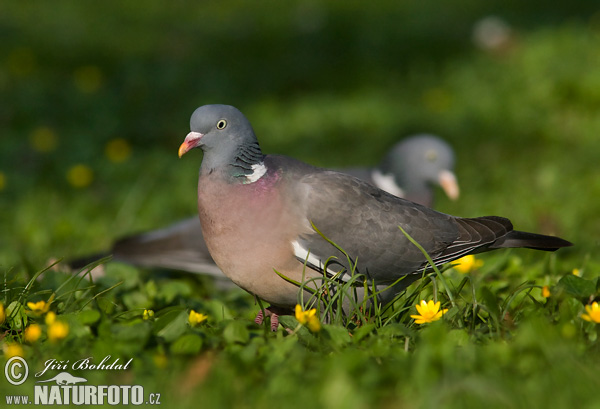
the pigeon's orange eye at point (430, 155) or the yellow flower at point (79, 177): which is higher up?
the pigeon's orange eye at point (430, 155)

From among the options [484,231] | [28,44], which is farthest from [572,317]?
[28,44]

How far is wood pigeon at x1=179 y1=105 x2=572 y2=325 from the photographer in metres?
3.39

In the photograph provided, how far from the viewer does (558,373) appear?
2.52m

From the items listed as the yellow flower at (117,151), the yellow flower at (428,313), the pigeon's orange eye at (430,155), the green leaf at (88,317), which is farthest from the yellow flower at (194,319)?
the yellow flower at (117,151)

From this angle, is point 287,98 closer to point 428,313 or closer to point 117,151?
point 117,151

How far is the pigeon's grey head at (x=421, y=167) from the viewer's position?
5.59 m

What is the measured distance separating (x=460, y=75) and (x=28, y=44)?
526 cm

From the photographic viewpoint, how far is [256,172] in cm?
346

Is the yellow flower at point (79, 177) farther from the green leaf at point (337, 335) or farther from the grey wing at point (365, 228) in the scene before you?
the green leaf at point (337, 335)

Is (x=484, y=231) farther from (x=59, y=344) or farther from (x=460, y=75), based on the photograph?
(x=460, y=75)

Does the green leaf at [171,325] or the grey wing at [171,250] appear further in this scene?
the grey wing at [171,250]

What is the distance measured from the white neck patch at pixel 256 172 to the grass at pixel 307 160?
600 millimetres

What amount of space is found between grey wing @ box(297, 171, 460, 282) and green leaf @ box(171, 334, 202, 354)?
725 millimetres

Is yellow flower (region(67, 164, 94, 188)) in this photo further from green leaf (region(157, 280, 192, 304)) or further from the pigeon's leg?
the pigeon's leg
